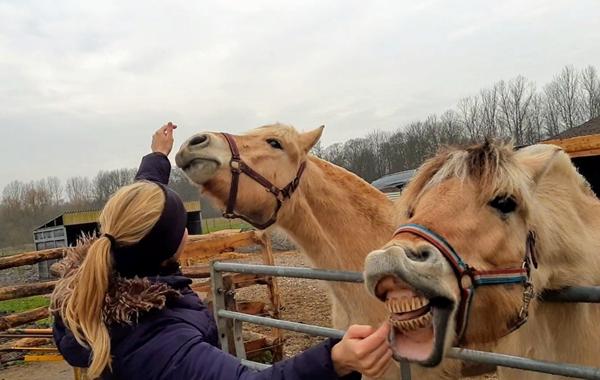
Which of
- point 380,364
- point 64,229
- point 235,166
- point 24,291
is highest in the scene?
point 64,229

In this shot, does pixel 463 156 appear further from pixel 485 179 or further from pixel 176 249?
pixel 176 249

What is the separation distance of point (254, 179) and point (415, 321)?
7.19 ft

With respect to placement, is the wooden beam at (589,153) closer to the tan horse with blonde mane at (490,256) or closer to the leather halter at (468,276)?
the tan horse with blonde mane at (490,256)

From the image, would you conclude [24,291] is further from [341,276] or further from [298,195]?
[341,276]

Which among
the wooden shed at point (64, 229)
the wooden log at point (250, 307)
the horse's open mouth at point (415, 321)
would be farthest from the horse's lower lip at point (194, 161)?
the wooden shed at point (64, 229)

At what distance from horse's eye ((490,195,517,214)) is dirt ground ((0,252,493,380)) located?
279 cm

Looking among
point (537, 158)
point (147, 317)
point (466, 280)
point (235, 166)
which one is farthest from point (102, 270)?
point (235, 166)

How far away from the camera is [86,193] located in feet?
206

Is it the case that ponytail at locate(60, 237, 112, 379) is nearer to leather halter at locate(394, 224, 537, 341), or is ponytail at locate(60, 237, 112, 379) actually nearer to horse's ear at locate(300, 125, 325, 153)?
leather halter at locate(394, 224, 537, 341)

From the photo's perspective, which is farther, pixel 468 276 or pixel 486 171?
pixel 486 171

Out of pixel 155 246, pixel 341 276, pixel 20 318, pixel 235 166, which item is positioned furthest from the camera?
pixel 20 318

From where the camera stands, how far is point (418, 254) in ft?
4.48

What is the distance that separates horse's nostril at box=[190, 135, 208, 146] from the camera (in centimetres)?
324

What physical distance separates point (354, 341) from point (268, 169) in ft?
7.42
